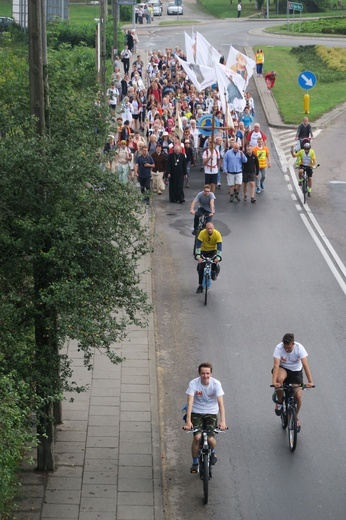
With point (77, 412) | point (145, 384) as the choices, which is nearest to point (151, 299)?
point (145, 384)

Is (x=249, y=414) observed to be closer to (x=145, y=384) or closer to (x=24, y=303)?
(x=145, y=384)

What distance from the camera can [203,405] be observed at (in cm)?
1382

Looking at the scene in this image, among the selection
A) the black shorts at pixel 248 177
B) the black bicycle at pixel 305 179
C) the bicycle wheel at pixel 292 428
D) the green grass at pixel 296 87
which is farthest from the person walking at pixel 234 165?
the bicycle wheel at pixel 292 428

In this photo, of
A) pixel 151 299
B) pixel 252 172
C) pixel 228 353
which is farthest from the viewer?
pixel 252 172

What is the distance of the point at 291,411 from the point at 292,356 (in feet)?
2.36

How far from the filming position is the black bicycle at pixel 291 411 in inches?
576

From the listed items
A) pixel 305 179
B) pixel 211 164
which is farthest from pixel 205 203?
pixel 305 179

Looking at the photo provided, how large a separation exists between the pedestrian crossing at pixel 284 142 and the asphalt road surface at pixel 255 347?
16.6 ft

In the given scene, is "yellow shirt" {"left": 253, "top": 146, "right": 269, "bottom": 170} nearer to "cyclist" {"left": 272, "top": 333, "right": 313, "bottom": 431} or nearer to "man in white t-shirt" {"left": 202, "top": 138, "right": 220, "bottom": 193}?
"man in white t-shirt" {"left": 202, "top": 138, "right": 220, "bottom": 193}

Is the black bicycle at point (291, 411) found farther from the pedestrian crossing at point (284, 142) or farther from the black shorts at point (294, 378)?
the pedestrian crossing at point (284, 142)

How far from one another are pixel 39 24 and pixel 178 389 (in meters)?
6.12

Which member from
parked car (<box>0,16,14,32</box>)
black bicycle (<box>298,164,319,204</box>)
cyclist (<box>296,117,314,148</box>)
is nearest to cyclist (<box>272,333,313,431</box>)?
black bicycle (<box>298,164,319,204</box>)

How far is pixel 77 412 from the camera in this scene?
51.6 ft

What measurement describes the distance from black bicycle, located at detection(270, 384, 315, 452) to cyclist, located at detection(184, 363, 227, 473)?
1.11 m
